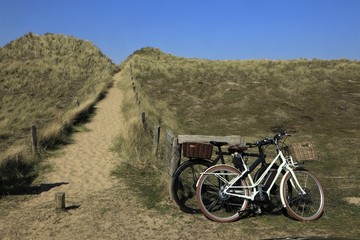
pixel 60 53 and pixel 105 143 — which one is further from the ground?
pixel 60 53

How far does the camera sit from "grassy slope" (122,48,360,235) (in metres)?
10.2

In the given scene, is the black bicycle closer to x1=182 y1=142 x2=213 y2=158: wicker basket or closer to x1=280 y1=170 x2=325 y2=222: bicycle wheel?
x1=182 y1=142 x2=213 y2=158: wicker basket

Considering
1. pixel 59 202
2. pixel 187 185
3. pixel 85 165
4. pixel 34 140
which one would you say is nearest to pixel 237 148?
pixel 187 185

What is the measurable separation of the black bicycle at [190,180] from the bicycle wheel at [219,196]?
244 mm

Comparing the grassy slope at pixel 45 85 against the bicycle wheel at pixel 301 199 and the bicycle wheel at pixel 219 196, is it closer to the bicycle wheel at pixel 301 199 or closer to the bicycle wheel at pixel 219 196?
the bicycle wheel at pixel 219 196

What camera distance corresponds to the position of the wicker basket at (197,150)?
597cm

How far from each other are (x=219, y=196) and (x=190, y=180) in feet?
4.67

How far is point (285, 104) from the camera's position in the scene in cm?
2350

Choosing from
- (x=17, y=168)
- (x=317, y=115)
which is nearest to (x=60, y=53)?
(x=317, y=115)

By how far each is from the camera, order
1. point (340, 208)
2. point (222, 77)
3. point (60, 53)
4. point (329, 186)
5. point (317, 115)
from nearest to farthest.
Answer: point (340, 208), point (329, 186), point (317, 115), point (222, 77), point (60, 53)

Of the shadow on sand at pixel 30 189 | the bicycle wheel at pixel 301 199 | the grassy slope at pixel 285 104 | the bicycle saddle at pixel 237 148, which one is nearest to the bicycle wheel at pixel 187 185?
the bicycle saddle at pixel 237 148

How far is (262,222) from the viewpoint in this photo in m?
5.87

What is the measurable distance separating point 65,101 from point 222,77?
14.0 metres

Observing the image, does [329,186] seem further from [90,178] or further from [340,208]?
[90,178]
